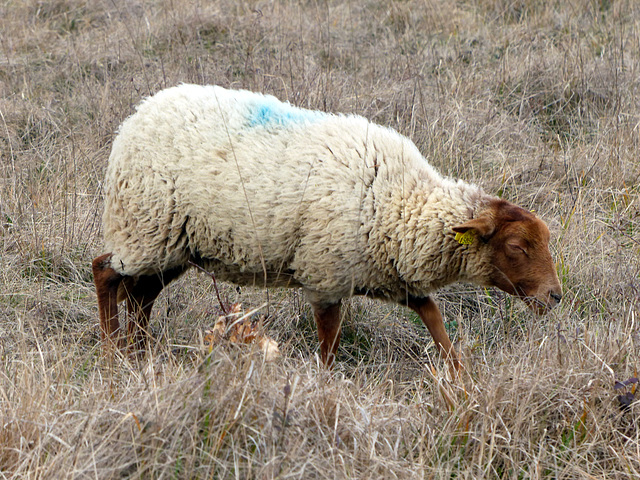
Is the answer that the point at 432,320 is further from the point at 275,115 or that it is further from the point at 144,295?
the point at 144,295

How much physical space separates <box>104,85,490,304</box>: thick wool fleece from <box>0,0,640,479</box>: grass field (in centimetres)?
44

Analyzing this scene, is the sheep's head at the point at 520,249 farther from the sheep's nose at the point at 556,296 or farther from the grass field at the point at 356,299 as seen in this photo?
the grass field at the point at 356,299

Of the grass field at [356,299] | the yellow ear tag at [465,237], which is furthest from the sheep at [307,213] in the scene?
the grass field at [356,299]

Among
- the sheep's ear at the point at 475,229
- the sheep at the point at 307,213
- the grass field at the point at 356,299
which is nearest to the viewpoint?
the grass field at the point at 356,299

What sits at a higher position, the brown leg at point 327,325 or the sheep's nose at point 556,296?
the sheep's nose at point 556,296

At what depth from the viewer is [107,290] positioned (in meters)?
4.09

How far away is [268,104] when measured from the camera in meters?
3.98

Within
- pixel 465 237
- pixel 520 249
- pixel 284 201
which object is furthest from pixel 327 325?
pixel 520 249

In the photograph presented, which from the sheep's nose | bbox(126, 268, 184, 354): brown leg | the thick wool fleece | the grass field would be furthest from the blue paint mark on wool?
the sheep's nose

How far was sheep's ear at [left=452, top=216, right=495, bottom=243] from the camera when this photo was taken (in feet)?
11.8

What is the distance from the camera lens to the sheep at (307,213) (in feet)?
12.1

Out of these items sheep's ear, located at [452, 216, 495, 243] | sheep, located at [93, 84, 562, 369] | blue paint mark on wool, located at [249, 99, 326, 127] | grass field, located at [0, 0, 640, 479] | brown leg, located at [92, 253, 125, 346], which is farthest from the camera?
brown leg, located at [92, 253, 125, 346]

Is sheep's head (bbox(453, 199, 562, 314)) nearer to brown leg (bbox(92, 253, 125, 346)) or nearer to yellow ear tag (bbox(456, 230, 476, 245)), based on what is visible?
yellow ear tag (bbox(456, 230, 476, 245))

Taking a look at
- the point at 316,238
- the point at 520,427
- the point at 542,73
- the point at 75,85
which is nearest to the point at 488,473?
the point at 520,427
